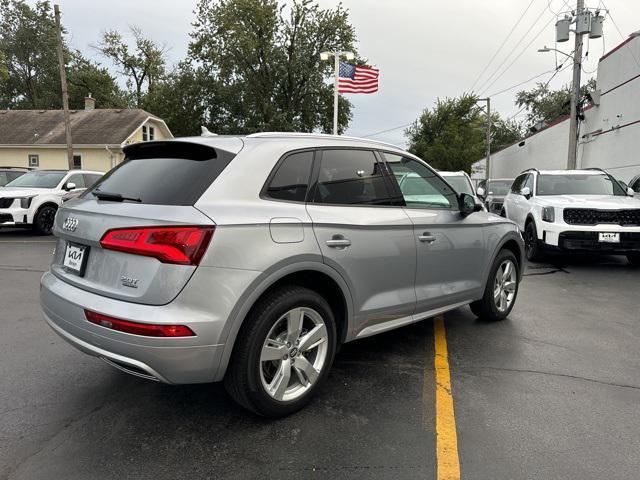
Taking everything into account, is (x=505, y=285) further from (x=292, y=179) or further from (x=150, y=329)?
(x=150, y=329)

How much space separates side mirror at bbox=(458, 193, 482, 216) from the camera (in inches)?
168

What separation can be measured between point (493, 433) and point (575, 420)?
0.60m

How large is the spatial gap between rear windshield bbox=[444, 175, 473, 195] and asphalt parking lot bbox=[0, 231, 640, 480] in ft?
26.6

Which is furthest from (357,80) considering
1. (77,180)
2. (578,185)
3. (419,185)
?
(419,185)

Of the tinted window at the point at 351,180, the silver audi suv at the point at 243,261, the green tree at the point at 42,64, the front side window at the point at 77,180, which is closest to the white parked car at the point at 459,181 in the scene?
the silver audi suv at the point at 243,261

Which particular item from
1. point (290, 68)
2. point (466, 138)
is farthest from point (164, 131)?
point (466, 138)

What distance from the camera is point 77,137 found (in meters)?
31.0

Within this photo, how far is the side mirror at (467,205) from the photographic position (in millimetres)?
4270

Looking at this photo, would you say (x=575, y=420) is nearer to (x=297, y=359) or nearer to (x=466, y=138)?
(x=297, y=359)

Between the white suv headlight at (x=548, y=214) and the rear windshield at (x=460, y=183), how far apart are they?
13.1 ft

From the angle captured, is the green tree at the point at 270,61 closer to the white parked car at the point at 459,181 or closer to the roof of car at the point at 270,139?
the white parked car at the point at 459,181

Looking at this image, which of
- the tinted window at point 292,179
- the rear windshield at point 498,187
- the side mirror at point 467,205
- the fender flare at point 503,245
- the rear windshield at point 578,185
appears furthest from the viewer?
the rear windshield at point 498,187

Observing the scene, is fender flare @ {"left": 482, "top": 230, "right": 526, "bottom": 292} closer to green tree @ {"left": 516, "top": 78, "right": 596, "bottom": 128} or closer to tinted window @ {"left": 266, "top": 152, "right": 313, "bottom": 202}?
tinted window @ {"left": 266, "top": 152, "right": 313, "bottom": 202}

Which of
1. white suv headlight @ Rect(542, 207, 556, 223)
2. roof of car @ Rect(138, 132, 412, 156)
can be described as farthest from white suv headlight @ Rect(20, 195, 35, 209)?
white suv headlight @ Rect(542, 207, 556, 223)
